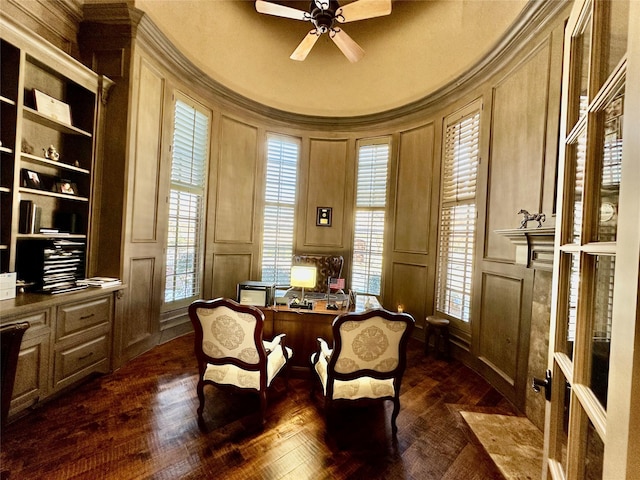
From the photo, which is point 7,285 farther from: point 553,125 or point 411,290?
point 553,125

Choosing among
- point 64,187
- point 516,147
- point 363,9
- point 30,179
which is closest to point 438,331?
point 516,147

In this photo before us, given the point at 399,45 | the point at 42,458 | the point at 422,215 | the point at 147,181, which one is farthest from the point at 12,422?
the point at 399,45

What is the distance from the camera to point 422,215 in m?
4.10

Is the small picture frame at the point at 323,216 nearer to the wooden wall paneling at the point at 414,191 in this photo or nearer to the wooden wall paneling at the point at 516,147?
the wooden wall paneling at the point at 414,191

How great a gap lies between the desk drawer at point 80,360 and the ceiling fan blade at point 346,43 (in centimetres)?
368

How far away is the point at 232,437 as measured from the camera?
197 centimetres

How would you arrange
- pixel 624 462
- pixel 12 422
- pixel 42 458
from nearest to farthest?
pixel 624 462
pixel 42 458
pixel 12 422

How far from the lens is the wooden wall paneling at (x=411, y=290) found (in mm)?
4031

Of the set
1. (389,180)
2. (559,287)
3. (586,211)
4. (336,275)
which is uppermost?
(389,180)

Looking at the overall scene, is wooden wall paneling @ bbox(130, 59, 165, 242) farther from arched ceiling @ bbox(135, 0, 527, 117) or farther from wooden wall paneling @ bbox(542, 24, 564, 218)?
wooden wall paneling @ bbox(542, 24, 564, 218)

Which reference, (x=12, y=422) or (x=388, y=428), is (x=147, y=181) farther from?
(x=388, y=428)

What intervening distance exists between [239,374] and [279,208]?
3121mm

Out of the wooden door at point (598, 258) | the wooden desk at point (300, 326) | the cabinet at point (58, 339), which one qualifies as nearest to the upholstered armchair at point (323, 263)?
the wooden desk at point (300, 326)

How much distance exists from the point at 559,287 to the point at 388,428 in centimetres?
170
